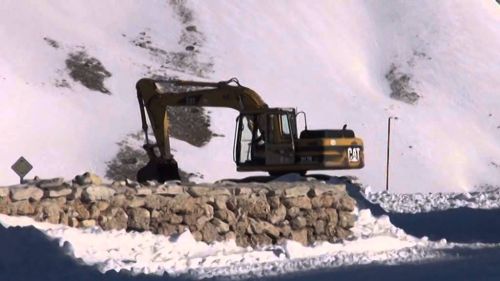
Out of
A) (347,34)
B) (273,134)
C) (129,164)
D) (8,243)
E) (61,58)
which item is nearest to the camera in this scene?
(8,243)

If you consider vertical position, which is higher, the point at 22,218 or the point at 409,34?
A: the point at 409,34

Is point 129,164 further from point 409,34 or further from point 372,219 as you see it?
point 409,34

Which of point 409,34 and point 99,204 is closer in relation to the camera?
point 99,204

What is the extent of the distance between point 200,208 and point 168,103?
902 cm

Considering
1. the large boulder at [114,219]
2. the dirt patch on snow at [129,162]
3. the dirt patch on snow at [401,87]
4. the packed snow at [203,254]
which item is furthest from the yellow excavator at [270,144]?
the dirt patch on snow at [401,87]

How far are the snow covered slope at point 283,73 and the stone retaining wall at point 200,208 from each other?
19.3 meters

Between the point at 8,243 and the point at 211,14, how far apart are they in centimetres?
4833

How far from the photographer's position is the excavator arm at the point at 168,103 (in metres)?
27.0

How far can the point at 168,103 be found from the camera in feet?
91.5

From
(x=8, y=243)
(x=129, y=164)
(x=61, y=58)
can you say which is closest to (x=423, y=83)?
(x=61, y=58)

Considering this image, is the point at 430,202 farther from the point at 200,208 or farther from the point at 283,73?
the point at 283,73

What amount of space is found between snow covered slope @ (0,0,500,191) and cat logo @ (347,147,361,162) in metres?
15.3

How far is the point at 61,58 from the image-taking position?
5159cm

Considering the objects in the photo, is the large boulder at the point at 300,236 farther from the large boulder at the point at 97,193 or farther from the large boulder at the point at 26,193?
the large boulder at the point at 26,193
